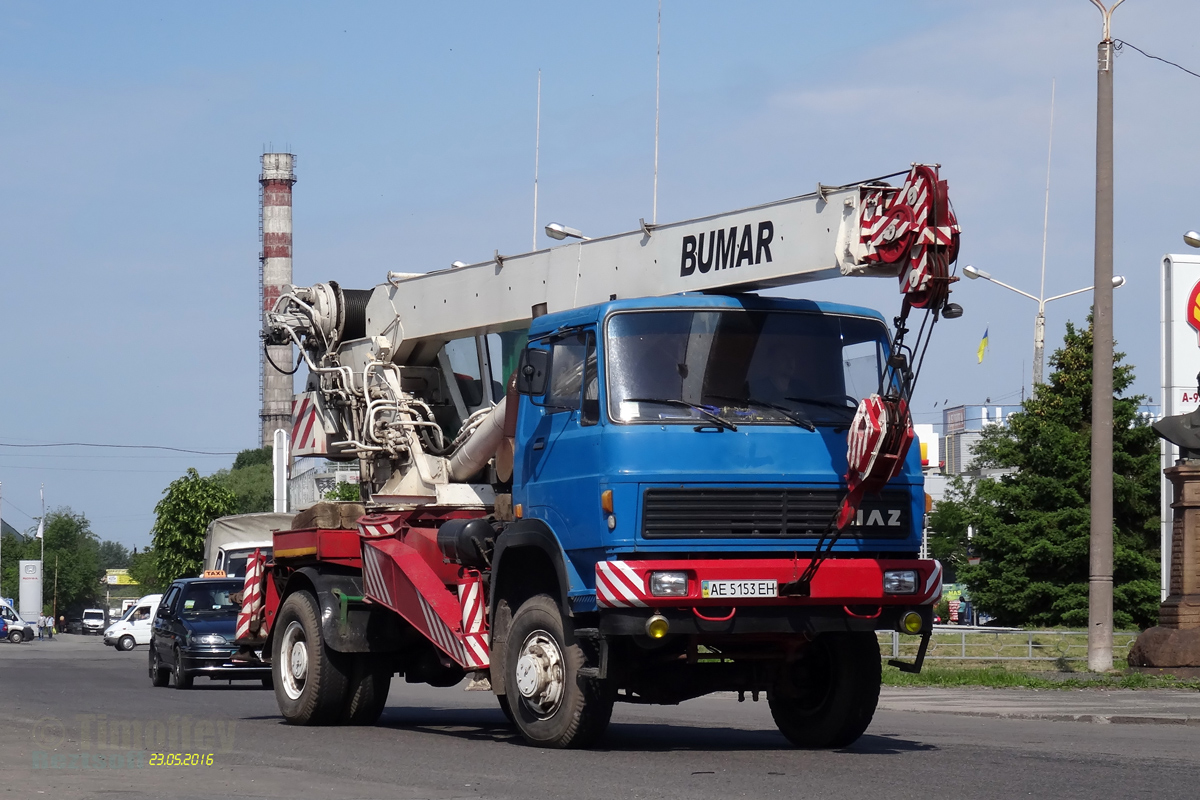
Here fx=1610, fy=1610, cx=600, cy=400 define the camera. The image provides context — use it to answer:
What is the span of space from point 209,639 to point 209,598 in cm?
168

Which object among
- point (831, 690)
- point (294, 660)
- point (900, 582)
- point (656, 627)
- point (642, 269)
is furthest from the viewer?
point (294, 660)

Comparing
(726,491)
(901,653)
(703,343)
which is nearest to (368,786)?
(726,491)

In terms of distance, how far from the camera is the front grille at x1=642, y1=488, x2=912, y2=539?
9.80 m

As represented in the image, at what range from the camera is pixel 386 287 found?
49.4 feet

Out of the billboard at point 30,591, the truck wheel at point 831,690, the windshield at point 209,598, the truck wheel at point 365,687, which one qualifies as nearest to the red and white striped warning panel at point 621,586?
the truck wheel at point 831,690

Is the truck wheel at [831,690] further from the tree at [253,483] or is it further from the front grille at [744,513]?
the tree at [253,483]

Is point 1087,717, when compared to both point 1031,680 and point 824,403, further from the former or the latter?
point 824,403

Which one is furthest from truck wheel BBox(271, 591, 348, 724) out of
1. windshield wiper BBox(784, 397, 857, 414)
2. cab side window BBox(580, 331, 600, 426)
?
windshield wiper BBox(784, 397, 857, 414)

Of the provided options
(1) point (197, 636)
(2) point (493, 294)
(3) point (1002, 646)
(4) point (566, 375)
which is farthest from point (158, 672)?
(4) point (566, 375)

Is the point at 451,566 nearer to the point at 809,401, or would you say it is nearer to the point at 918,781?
the point at 809,401

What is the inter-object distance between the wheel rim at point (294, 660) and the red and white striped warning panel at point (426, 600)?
1.10m

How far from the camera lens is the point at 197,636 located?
22.6 m

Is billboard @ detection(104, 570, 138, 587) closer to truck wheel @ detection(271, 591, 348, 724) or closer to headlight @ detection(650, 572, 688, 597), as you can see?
truck wheel @ detection(271, 591, 348, 724)

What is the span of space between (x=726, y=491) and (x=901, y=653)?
17160 mm
